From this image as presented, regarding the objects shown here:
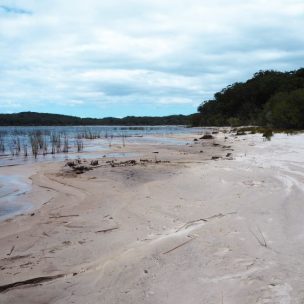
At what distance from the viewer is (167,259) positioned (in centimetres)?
461

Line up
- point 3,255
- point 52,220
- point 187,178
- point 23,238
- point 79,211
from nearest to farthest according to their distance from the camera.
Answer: point 3,255, point 23,238, point 52,220, point 79,211, point 187,178

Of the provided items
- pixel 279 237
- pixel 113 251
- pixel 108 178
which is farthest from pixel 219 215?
pixel 108 178

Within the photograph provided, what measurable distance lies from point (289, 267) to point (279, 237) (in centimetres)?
102

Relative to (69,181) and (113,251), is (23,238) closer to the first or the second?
(113,251)

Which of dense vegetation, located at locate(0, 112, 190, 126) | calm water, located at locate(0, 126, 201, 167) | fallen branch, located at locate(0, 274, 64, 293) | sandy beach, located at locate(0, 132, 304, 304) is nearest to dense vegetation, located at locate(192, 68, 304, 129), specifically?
calm water, located at locate(0, 126, 201, 167)

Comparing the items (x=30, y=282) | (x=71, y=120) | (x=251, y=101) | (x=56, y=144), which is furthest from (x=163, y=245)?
(x=71, y=120)

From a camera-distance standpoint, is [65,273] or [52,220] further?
[52,220]

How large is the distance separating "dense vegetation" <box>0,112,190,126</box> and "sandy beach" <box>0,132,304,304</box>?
13280cm

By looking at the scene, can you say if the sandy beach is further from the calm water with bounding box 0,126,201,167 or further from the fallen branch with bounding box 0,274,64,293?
the calm water with bounding box 0,126,201,167

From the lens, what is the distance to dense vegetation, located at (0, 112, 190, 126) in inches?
5655

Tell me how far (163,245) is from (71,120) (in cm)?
16436

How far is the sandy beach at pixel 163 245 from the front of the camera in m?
3.85

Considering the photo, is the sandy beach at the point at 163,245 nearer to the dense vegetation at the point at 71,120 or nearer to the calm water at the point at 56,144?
the calm water at the point at 56,144

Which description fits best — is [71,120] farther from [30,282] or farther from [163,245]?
[30,282]
